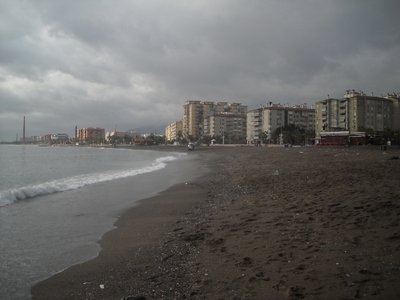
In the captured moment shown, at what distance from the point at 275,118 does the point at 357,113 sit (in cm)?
3662

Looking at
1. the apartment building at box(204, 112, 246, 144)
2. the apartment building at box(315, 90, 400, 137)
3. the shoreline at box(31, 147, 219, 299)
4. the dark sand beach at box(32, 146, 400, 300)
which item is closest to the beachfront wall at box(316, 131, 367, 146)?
the apartment building at box(315, 90, 400, 137)

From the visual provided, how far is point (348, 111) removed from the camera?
114m

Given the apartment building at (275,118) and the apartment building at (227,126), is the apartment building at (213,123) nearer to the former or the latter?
the apartment building at (227,126)

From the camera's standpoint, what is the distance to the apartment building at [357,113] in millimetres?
110188

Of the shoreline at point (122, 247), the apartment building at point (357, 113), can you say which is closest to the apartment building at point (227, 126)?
the apartment building at point (357, 113)

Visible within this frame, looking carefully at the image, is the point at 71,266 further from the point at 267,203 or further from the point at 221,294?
the point at 267,203

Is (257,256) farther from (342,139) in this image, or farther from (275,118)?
(275,118)

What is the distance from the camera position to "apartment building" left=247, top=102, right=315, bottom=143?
140 metres

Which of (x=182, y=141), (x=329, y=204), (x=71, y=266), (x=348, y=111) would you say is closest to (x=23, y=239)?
(x=71, y=266)

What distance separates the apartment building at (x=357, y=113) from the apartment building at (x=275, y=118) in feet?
66.2

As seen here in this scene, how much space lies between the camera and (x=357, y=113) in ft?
361

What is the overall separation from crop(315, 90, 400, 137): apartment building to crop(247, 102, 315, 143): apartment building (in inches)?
794

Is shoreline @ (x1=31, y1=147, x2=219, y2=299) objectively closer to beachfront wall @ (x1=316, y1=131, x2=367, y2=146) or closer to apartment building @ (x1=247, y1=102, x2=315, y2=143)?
beachfront wall @ (x1=316, y1=131, x2=367, y2=146)

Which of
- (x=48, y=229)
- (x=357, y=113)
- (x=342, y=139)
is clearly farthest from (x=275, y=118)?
(x=48, y=229)
